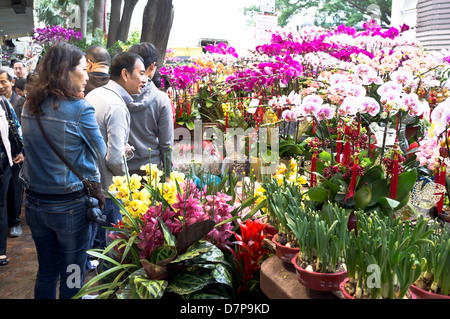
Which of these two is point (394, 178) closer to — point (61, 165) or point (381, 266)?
point (381, 266)

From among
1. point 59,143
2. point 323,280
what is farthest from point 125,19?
point 323,280

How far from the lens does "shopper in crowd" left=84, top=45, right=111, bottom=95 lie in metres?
3.07

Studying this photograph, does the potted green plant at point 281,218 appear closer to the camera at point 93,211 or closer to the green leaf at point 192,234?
the green leaf at point 192,234

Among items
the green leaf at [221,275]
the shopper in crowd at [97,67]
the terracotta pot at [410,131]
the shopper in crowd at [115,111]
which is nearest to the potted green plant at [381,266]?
the green leaf at [221,275]

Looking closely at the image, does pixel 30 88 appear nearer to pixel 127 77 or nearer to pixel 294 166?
pixel 127 77

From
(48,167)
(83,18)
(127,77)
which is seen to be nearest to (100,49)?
(127,77)

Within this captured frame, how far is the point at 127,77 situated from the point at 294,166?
1.29m

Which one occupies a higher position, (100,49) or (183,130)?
(100,49)

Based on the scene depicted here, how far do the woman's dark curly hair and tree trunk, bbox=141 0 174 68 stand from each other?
4.90 metres

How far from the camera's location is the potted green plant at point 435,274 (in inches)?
43.2

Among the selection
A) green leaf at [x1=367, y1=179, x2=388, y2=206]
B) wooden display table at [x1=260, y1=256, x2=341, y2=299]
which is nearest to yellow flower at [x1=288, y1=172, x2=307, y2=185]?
green leaf at [x1=367, y1=179, x2=388, y2=206]

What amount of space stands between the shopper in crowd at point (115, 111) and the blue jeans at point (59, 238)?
43 centimetres
